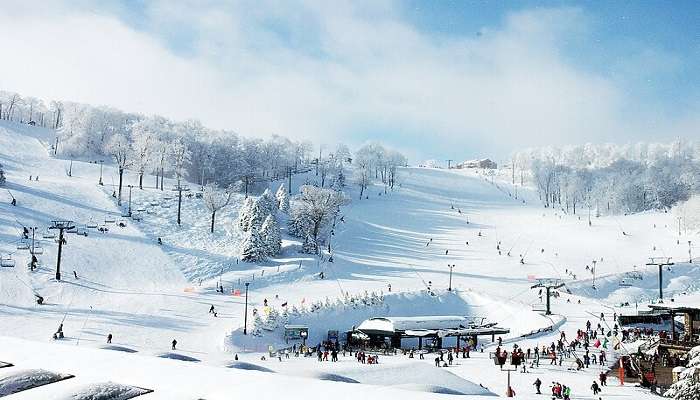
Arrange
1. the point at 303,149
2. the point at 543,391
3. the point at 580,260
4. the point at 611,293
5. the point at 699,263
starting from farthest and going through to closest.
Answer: the point at 303,149 → the point at 580,260 → the point at 699,263 → the point at 611,293 → the point at 543,391

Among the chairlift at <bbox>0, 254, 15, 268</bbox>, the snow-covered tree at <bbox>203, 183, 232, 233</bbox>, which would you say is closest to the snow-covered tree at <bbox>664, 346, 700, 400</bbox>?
the chairlift at <bbox>0, 254, 15, 268</bbox>

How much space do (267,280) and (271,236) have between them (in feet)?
25.2

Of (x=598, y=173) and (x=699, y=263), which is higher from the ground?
(x=598, y=173)

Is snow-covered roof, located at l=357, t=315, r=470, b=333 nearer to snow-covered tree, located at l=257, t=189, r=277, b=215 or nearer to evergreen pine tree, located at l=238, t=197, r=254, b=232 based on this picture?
snow-covered tree, located at l=257, t=189, r=277, b=215

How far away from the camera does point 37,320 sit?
112 ft

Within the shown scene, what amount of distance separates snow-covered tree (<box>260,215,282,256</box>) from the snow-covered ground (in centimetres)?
120

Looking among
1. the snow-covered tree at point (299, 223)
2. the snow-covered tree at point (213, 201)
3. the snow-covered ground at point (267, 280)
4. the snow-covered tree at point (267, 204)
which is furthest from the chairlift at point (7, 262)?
the snow-covered tree at point (299, 223)

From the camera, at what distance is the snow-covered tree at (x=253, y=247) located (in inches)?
2218

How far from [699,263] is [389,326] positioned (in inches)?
1605

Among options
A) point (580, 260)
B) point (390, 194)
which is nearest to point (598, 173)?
point (390, 194)

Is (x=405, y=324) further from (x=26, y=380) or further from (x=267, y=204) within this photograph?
(x=26, y=380)

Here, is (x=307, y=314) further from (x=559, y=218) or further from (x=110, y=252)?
(x=559, y=218)

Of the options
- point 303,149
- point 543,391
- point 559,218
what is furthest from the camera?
point 303,149

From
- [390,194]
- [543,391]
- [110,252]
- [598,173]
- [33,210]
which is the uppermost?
[598,173]
